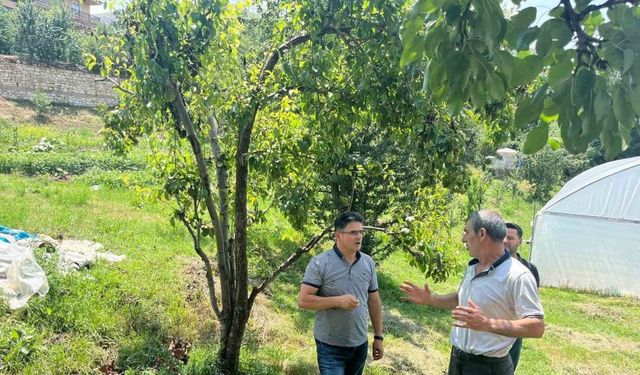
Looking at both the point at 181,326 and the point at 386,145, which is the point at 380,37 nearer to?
the point at 181,326

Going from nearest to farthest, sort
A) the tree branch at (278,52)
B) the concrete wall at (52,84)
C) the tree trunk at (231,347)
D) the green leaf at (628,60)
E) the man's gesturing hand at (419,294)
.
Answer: the green leaf at (628,60)
the man's gesturing hand at (419,294)
the tree branch at (278,52)
the tree trunk at (231,347)
the concrete wall at (52,84)

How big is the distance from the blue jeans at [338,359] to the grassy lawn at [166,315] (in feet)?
3.65

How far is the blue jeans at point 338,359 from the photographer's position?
11.0 feet

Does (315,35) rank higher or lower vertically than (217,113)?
higher

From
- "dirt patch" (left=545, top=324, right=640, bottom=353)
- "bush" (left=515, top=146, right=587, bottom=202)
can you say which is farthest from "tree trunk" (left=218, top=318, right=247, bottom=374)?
"bush" (left=515, top=146, right=587, bottom=202)

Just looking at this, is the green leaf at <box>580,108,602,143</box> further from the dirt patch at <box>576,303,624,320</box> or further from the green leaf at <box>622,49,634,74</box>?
the dirt patch at <box>576,303,624,320</box>

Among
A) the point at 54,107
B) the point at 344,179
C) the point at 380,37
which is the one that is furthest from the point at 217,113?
the point at 54,107

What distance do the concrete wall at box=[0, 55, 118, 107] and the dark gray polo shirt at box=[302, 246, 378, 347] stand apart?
2027cm

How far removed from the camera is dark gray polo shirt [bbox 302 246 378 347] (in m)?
3.38

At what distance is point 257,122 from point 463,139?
1.60m

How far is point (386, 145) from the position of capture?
7387mm

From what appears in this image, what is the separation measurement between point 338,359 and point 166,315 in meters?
2.20

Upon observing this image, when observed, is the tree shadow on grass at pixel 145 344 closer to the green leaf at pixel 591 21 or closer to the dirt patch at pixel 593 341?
the green leaf at pixel 591 21

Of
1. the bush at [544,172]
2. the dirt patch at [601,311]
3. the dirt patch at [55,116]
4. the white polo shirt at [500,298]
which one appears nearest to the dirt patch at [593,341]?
the dirt patch at [601,311]
